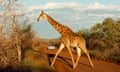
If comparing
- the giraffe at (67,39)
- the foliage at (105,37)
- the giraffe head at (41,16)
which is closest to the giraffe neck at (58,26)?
the giraffe at (67,39)

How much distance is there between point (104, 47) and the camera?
1209 inches

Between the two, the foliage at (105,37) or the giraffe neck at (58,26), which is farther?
the foliage at (105,37)

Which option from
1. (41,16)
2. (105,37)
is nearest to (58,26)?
(41,16)

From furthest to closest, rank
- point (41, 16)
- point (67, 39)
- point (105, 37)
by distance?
1. point (105, 37)
2. point (41, 16)
3. point (67, 39)

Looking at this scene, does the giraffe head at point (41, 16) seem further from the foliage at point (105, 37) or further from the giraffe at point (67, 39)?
the foliage at point (105, 37)

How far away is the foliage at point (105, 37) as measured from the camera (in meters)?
29.7

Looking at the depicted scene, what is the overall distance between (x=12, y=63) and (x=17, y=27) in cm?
196

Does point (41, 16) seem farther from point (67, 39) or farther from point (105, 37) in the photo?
point (105, 37)

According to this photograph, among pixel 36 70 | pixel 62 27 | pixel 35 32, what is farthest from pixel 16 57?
pixel 35 32

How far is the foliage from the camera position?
97.5ft

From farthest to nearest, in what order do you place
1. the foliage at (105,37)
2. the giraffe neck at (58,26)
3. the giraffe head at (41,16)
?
the foliage at (105,37)
the giraffe neck at (58,26)
the giraffe head at (41,16)

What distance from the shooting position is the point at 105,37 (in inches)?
1297

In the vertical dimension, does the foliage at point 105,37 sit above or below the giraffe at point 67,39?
below

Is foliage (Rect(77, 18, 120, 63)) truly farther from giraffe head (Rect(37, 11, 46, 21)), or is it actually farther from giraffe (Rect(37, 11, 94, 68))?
giraffe head (Rect(37, 11, 46, 21))
